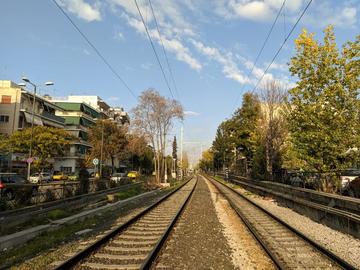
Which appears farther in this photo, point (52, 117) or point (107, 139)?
point (52, 117)

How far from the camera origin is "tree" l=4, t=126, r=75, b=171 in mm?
49594

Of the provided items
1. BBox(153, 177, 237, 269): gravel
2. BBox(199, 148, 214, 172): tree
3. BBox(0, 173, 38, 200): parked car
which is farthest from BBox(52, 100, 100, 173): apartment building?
BBox(153, 177, 237, 269): gravel

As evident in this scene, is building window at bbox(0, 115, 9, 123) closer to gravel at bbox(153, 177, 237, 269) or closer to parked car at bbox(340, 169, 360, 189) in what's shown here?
gravel at bbox(153, 177, 237, 269)

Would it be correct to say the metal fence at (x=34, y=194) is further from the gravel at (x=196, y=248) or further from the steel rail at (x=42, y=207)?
the gravel at (x=196, y=248)

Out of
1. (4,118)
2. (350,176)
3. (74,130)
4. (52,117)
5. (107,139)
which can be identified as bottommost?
(350,176)

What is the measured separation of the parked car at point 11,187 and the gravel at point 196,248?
340 inches

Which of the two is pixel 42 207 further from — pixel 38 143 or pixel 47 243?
pixel 38 143

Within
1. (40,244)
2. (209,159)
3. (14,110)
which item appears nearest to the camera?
(40,244)

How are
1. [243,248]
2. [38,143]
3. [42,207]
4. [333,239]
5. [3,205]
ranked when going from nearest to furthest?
[243,248] → [333,239] → [3,205] → [42,207] → [38,143]

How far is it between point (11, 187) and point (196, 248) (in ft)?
51.4

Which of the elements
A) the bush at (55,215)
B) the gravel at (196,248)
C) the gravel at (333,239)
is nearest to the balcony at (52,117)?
the bush at (55,215)

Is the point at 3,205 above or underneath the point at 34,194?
underneath

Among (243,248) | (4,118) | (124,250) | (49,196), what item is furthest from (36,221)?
(4,118)

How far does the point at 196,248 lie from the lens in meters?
8.80
